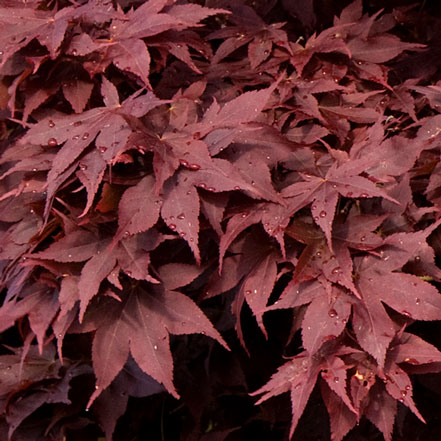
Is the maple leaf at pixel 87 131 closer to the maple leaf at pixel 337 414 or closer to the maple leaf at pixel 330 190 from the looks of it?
the maple leaf at pixel 330 190

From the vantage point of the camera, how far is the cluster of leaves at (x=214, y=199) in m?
1.51

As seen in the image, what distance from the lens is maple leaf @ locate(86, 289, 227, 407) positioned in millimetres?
1607

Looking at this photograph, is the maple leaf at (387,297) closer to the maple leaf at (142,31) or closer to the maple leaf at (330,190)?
the maple leaf at (330,190)

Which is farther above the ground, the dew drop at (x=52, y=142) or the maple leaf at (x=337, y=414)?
the dew drop at (x=52, y=142)

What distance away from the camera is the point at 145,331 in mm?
1635

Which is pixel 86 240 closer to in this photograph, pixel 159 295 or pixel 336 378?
pixel 159 295

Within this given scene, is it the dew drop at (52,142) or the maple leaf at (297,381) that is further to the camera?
the dew drop at (52,142)

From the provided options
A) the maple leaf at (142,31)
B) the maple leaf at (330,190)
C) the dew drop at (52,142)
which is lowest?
the maple leaf at (330,190)

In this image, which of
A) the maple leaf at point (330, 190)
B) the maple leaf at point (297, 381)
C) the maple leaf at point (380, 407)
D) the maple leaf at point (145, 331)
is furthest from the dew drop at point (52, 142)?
the maple leaf at point (380, 407)

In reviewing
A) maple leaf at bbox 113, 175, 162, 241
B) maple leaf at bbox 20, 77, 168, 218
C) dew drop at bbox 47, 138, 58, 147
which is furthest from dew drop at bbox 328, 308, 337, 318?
dew drop at bbox 47, 138, 58, 147

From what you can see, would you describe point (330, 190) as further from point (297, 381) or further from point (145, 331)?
point (145, 331)

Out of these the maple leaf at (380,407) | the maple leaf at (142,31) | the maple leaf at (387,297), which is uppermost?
the maple leaf at (142,31)

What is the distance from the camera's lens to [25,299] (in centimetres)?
165

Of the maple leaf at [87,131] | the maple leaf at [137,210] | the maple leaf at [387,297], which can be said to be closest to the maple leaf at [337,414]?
the maple leaf at [387,297]
